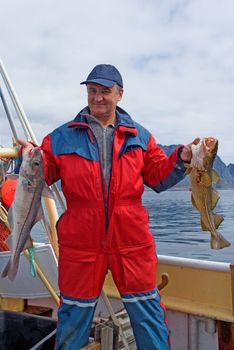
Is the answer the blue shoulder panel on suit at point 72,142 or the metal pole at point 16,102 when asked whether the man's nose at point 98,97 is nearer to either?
the blue shoulder panel on suit at point 72,142

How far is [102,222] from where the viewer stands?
323 cm

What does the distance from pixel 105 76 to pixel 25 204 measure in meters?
1.21

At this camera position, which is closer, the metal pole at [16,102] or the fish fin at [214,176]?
the fish fin at [214,176]

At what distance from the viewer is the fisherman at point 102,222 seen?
323 centimetres

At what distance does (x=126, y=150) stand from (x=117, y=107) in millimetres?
476

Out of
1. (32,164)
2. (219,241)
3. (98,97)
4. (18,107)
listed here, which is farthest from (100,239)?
(18,107)

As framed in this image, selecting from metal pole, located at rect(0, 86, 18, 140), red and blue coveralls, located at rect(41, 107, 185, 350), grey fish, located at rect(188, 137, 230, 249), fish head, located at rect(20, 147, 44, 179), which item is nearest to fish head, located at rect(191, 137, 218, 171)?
grey fish, located at rect(188, 137, 230, 249)

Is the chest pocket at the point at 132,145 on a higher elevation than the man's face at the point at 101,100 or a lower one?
lower

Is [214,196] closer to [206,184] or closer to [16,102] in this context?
[206,184]

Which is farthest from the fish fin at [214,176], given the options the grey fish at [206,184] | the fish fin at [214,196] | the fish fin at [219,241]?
the fish fin at [219,241]

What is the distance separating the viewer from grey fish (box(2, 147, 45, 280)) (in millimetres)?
3141

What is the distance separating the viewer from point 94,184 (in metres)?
3.23

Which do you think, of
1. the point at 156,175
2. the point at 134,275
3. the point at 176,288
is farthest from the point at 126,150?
the point at 176,288

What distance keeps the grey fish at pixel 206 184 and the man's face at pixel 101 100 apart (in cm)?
79
